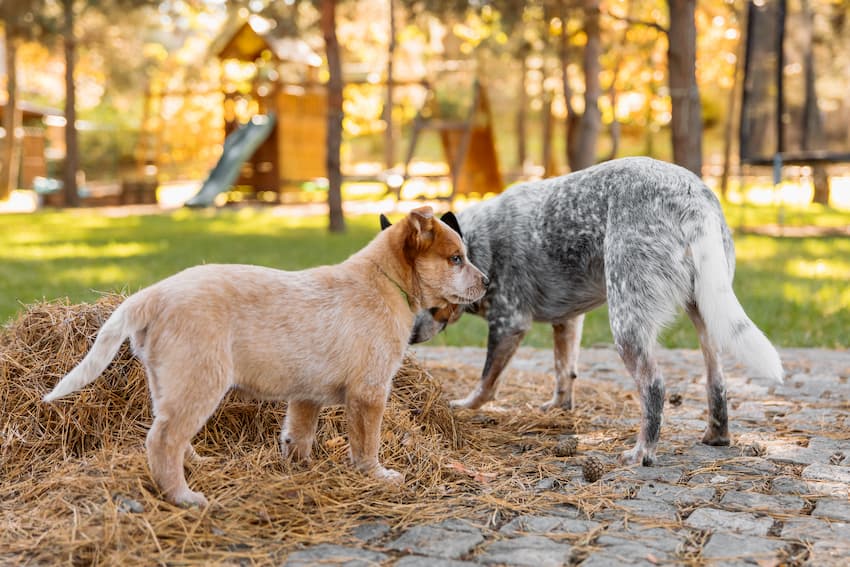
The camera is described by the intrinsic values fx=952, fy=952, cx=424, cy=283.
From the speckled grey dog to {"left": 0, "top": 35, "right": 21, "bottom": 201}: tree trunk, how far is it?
23.2 metres

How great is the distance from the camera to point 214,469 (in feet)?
12.6

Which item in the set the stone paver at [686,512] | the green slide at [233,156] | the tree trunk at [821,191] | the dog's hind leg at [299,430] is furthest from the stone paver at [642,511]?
the tree trunk at [821,191]

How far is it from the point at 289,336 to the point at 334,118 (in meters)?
13.8

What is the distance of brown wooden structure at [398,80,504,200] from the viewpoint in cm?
1942

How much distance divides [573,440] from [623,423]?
82 centimetres

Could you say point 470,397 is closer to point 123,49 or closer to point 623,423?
point 623,423

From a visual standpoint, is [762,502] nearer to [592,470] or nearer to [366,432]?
[592,470]

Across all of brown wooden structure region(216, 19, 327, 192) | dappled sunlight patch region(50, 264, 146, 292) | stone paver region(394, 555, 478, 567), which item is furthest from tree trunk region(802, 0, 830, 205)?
stone paver region(394, 555, 478, 567)

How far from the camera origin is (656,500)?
385cm

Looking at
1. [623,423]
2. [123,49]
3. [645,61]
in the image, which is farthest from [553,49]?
[623,423]

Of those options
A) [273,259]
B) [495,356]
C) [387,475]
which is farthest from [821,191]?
[387,475]

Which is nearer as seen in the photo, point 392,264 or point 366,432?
point 366,432

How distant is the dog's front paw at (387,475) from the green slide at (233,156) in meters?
19.6

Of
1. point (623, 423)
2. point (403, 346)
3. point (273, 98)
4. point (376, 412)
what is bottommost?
point (623, 423)
